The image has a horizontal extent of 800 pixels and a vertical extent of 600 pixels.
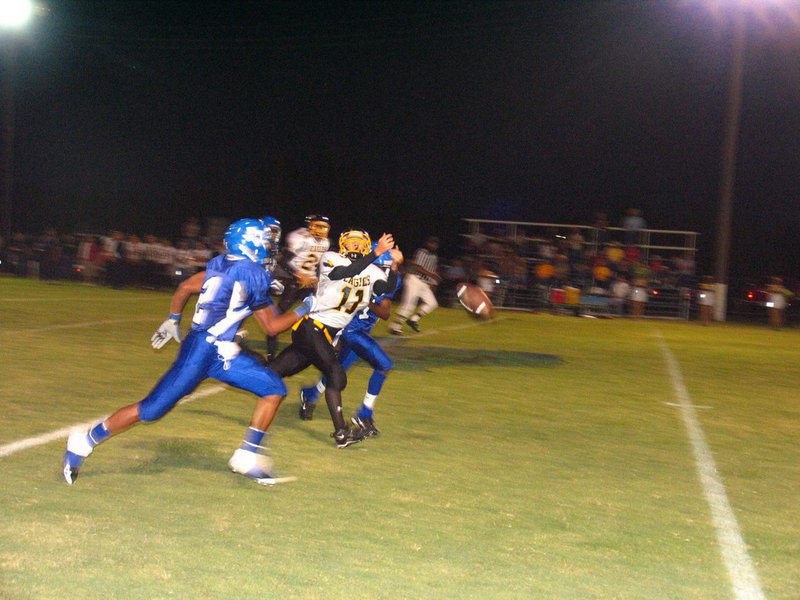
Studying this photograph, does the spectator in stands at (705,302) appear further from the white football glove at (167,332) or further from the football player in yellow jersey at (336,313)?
the white football glove at (167,332)

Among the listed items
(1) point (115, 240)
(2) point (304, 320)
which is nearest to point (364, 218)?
(1) point (115, 240)

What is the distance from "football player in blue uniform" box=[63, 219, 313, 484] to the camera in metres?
5.61

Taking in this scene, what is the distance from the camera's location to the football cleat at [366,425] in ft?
24.5

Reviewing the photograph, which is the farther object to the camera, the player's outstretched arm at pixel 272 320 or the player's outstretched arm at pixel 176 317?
the player's outstretched arm at pixel 176 317

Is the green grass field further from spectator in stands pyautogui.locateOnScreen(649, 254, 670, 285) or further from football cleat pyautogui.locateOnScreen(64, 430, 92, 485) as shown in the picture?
spectator in stands pyautogui.locateOnScreen(649, 254, 670, 285)

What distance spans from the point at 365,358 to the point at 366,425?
1.84ft

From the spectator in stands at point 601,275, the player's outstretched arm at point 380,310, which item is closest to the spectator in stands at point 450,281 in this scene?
the spectator in stands at point 601,275

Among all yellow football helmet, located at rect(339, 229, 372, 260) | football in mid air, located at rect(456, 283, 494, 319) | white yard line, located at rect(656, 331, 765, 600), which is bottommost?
white yard line, located at rect(656, 331, 765, 600)

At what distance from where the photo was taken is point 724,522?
5.57 metres

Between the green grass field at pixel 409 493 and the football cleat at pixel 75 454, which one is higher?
the football cleat at pixel 75 454

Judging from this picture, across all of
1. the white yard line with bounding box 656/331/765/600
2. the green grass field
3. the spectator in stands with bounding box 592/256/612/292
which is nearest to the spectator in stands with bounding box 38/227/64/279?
the spectator in stands with bounding box 592/256/612/292

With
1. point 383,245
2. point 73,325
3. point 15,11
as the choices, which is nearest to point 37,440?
point 383,245

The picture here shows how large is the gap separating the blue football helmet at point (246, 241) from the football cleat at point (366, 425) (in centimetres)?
210

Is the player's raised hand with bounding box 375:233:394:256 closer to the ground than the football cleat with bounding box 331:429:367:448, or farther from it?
farther from it
